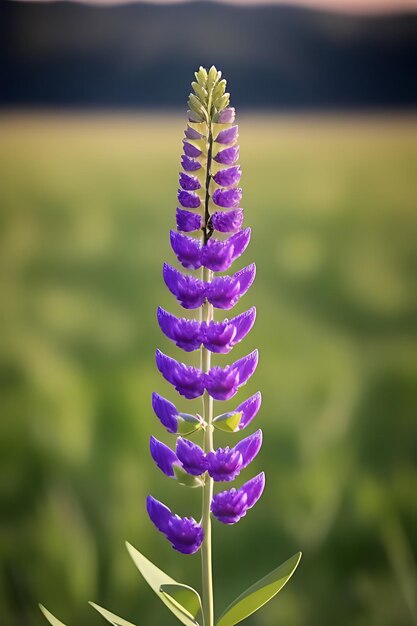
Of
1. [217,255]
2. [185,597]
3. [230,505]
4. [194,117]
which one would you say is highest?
[194,117]

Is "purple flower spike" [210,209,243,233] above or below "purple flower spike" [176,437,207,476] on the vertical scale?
above

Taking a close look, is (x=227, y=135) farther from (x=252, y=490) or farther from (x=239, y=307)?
(x=239, y=307)

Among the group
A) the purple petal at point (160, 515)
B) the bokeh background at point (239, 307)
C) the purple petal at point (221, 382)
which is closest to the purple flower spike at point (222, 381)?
the purple petal at point (221, 382)

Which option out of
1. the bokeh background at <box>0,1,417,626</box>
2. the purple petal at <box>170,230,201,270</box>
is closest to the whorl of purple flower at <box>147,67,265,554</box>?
the purple petal at <box>170,230,201,270</box>

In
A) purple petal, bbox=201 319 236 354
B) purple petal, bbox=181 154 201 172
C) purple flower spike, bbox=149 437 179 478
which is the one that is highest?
purple petal, bbox=181 154 201 172

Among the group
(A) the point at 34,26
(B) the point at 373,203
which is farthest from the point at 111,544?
(A) the point at 34,26

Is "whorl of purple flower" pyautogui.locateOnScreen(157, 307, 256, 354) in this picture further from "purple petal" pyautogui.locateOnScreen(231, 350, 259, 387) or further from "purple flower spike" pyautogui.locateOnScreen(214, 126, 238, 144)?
"purple flower spike" pyautogui.locateOnScreen(214, 126, 238, 144)

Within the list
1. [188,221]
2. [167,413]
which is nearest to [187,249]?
[188,221]
